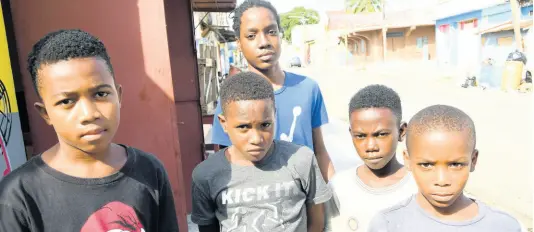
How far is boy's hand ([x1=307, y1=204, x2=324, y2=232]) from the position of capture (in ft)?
6.08

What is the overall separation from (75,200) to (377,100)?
137cm

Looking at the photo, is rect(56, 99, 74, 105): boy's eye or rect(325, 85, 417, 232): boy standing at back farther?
rect(325, 85, 417, 232): boy standing at back

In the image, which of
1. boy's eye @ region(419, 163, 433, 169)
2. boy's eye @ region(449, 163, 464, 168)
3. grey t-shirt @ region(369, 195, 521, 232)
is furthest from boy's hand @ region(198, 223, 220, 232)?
boy's eye @ region(449, 163, 464, 168)

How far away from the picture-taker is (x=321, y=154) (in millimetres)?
2312

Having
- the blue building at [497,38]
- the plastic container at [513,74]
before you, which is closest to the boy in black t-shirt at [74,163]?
the plastic container at [513,74]

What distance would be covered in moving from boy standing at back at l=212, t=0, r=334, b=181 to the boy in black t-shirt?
76 centimetres

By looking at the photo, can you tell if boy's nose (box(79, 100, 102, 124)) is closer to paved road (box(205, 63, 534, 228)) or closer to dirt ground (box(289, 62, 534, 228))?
paved road (box(205, 63, 534, 228))

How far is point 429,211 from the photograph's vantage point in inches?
60.0

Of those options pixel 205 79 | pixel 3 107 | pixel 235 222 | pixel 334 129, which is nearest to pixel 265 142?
pixel 235 222

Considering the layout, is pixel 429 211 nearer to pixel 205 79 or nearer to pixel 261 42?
pixel 261 42

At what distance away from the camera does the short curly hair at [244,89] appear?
1.75 meters

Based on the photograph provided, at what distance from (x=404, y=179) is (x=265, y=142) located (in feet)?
2.22

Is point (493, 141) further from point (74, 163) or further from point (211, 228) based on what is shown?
point (74, 163)

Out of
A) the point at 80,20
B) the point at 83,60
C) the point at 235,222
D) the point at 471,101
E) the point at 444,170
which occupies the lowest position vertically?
the point at 471,101
